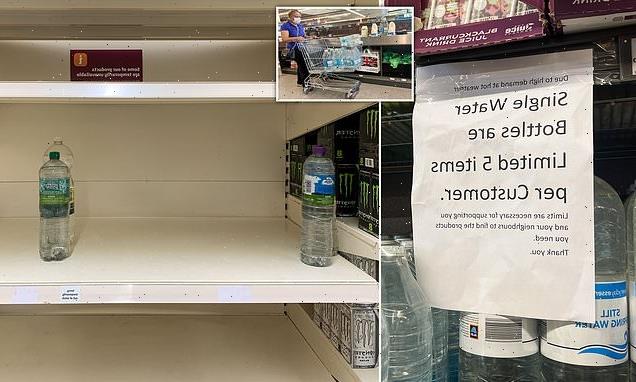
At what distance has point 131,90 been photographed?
108 cm

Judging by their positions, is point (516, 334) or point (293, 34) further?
point (516, 334)

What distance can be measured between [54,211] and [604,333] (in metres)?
1.34

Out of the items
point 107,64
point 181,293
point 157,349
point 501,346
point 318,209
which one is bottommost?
point 157,349

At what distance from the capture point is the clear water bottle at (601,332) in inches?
46.9

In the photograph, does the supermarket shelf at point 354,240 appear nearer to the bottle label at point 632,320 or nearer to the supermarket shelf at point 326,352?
the supermarket shelf at point 326,352

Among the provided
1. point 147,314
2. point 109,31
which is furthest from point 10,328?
point 109,31

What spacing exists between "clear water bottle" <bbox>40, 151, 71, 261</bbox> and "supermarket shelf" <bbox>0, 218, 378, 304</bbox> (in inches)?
1.5

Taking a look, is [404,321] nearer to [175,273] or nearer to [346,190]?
[346,190]

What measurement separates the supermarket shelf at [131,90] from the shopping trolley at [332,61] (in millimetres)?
90

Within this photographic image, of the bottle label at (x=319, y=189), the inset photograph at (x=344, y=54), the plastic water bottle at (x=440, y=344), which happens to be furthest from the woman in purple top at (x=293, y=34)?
the plastic water bottle at (x=440, y=344)

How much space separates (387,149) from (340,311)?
0.57 metres

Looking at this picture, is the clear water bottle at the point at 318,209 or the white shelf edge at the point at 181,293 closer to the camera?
the white shelf edge at the point at 181,293

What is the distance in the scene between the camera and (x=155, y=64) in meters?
2.01

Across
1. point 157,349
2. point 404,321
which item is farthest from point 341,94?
point 157,349
